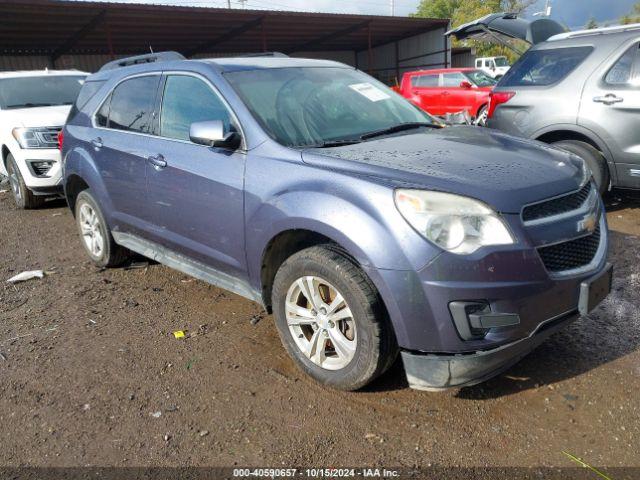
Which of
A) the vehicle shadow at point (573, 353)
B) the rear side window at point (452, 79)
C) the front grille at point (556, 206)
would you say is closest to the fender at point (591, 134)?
the vehicle shadow at point (573, 353)

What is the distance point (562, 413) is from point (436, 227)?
1.13m

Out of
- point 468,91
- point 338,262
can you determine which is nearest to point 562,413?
point 338,262

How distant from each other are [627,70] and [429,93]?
8.51 meters

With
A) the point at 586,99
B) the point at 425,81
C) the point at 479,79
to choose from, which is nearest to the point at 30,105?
the point at 586,99

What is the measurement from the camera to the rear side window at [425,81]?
13.8 metres

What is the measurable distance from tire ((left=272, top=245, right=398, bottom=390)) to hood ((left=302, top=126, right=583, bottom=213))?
48 cm

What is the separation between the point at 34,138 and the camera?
7.17 metres

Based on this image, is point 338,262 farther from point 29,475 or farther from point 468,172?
point 29,475

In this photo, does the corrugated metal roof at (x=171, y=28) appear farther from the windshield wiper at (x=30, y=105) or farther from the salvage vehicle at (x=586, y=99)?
the salvage vehicle at (x=586, y=99)

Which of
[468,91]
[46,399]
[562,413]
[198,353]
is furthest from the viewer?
[468,91]

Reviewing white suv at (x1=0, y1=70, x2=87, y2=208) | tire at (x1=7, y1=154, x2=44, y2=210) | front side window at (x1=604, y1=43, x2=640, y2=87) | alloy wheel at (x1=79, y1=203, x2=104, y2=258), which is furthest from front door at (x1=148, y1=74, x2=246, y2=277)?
tire at (x1=7, y1=154, x2=44, y2=210)

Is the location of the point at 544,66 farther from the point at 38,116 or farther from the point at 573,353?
the point at 38,116

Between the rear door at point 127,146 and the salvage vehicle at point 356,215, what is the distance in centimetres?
2

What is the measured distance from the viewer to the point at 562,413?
2.57 metres
